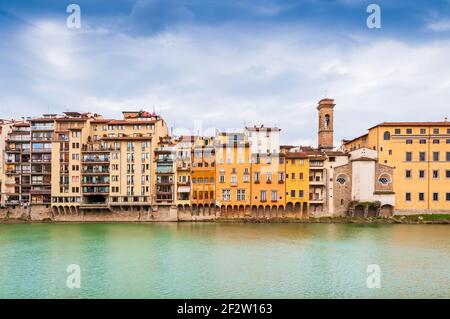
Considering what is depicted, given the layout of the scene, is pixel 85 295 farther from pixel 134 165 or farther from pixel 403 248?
pixel 134 165

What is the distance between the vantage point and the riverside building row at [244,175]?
54.1m

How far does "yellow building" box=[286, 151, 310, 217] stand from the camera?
54.3m

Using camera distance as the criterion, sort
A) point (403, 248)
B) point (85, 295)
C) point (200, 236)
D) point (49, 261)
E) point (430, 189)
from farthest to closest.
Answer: point (430, 189) < point (200, 236) < point (403, 248) < point (49, 261) < point (85, 295)

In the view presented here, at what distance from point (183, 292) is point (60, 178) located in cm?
4258

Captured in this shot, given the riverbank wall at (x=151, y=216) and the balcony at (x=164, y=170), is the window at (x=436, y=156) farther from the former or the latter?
the balcony at (x=164, y=170)

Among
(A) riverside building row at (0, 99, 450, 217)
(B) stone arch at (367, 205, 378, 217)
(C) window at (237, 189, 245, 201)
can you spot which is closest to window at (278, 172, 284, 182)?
(A) riverside building row at (0, 99, 450, 217)

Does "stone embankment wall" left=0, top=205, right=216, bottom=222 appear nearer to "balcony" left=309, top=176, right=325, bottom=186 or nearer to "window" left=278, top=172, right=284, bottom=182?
"window" left=278, top=172, right=284, bottom=182

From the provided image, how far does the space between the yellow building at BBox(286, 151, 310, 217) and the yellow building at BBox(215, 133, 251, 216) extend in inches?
248

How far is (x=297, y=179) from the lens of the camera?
5450cm

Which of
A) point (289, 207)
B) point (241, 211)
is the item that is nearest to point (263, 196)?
point (241, 211)

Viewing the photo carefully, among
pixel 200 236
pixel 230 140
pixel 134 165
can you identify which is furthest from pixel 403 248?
pixel 134 165

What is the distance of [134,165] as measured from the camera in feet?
180

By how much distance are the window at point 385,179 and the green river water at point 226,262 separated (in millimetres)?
10478
